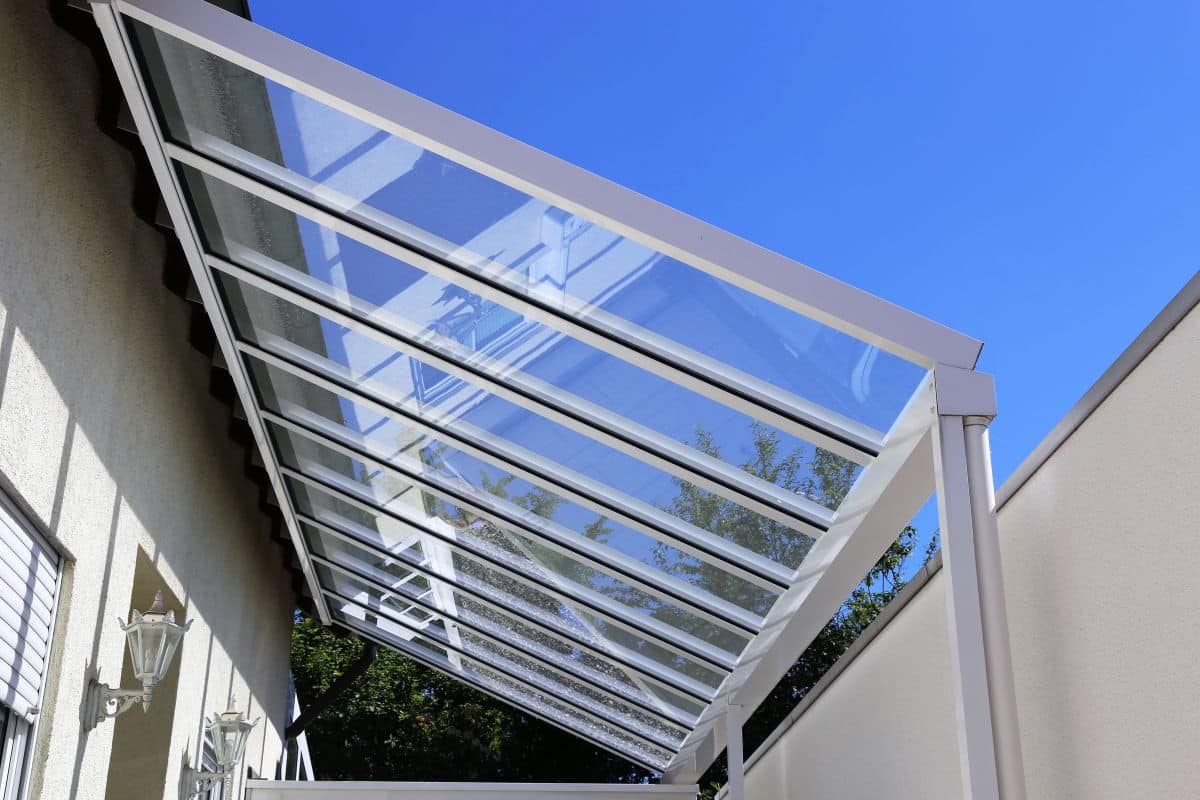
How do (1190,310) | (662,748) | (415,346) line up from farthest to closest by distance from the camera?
(662,748), (415,346), (1190,310)

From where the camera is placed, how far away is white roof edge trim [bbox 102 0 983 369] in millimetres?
4691

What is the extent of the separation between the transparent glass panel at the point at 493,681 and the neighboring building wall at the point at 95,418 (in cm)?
324

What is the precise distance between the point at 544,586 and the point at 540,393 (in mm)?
2662

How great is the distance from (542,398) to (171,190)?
5.98 ft

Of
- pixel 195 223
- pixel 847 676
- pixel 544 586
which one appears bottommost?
pixel 847 676

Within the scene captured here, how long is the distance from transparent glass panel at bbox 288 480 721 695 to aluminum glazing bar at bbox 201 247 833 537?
226 cm

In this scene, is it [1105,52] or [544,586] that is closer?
[544,586]

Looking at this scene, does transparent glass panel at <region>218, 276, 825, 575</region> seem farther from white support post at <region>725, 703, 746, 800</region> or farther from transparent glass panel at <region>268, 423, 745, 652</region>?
white support post at <region>725, 703, 746, 800</region>

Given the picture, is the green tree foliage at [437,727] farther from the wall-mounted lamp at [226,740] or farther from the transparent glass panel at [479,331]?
the transparent glass panel at [479,331]

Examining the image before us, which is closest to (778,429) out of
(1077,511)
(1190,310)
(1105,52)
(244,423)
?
(1077,511)

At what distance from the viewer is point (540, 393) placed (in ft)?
20.5

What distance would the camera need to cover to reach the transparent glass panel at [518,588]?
8625 mm

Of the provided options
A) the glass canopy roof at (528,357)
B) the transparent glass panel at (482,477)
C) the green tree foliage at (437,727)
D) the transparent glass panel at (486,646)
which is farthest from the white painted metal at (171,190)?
the green tree foliage at (437,727)

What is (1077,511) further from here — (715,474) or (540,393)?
(540,393)
